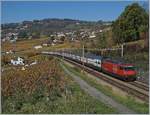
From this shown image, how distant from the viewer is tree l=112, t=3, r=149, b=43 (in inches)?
2938

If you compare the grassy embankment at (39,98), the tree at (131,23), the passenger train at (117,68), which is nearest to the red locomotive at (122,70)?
the passenger train at (117,68)

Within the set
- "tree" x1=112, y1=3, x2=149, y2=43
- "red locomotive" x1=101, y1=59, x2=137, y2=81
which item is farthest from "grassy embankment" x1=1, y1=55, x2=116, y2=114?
"tree" x1=112, y1=3, x2=149, y2=43

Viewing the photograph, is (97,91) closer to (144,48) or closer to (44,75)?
(44,75)

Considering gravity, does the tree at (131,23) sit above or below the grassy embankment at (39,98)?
above

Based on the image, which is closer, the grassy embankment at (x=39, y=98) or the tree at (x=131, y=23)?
the grassy embankment at (x=39, y=98)

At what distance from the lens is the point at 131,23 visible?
248 feet

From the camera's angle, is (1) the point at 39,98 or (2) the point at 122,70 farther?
(2) the point at 122,70

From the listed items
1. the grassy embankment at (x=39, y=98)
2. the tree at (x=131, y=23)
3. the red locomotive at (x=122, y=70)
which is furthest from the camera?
the tree at (x=131, y=23)

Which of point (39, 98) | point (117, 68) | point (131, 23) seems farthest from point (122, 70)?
point (131, 23)

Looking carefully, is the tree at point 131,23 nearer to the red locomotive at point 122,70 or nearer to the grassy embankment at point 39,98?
the red locomotive at point 122,70

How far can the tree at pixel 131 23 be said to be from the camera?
74.6 meters

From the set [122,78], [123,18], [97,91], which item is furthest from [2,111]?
[123,18]

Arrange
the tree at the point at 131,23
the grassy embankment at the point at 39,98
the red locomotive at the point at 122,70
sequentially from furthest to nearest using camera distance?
the tree at the point at 131,23 < the red locomotive at the point at 122,70 < the grassy embankment at the point at 39,98

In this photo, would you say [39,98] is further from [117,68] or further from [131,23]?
[131,23]
